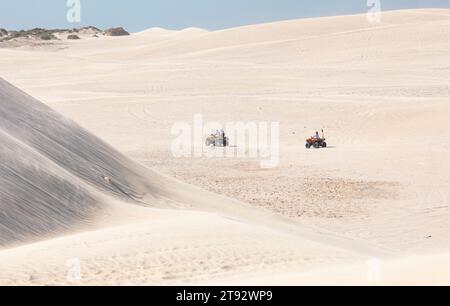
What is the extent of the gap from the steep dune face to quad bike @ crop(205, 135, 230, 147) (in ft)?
35.4

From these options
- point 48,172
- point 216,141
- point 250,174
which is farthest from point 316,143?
point 48,172

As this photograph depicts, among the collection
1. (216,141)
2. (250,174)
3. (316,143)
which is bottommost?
(250,174)

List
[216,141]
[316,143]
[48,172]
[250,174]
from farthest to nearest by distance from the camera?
[216,141] < [316,143] < [250,174] < [48,172]

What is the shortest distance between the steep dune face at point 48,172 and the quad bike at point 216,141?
425 inches

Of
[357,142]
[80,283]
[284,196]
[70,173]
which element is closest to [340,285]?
[80,283]

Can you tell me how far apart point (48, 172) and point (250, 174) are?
1015 cm

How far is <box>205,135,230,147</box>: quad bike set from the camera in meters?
29.4

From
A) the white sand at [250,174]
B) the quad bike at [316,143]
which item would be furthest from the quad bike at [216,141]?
the quad bike at [316,143]

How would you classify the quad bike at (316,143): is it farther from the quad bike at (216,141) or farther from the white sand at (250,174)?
the quad bike at (216,141)

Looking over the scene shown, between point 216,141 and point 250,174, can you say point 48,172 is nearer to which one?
point 250,174

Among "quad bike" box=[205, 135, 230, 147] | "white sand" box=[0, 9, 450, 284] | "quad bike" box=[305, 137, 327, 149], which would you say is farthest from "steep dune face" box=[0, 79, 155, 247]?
"quad bike" box=[305, 137, 327, 149]

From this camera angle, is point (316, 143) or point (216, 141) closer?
point (316, 143)

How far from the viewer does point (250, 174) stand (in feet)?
76.0

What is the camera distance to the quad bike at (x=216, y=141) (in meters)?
29.4
